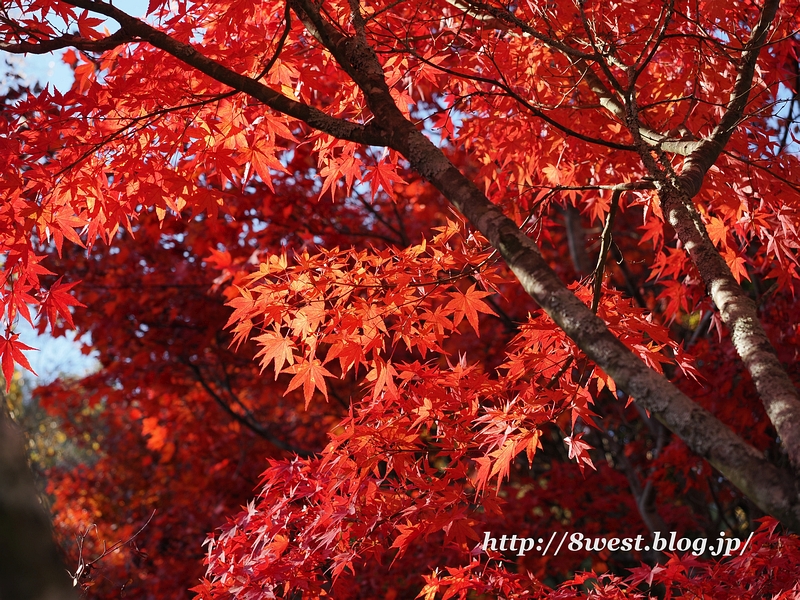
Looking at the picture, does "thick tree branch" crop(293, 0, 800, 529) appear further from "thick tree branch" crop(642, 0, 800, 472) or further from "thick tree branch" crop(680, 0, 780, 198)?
"thick tree branch" crop(680, 0, 780, 198)

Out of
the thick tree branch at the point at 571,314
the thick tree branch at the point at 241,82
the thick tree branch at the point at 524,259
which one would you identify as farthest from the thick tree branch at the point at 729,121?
the thick tree branch at the point at 241,82

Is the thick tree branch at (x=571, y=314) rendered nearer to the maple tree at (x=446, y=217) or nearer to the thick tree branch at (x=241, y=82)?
the maple tree at (x=446, y=217)

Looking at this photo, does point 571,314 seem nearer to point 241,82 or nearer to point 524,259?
point 524,259

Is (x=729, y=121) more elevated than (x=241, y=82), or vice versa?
(x=241, y=82)

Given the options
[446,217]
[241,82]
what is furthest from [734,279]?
[241,82]

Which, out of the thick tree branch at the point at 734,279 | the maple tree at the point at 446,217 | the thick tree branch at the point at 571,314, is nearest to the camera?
the thick tree branch at the point at 571,314

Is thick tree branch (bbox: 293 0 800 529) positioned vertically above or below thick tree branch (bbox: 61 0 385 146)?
below

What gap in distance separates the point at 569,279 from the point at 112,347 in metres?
4.80

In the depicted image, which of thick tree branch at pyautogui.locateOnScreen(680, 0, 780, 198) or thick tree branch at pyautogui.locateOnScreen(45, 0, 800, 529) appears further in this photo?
thick tree branch at pyautogui.locateOnScreen(680, 0, 780, 198)

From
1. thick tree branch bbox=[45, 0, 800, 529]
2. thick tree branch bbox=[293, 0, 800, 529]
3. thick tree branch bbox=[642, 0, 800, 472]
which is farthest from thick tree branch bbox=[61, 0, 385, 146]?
thick tree branch bbox=[642, 0, 800, 472]

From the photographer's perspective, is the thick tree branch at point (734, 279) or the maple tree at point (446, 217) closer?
the thick tree branch at point (734, 279)

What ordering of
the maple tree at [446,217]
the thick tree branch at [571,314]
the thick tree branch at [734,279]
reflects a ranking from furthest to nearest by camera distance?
1. the maple tree at [446,217]
2. the thick tree branch at [734,279]
3. the thick tree branch at [571,314]

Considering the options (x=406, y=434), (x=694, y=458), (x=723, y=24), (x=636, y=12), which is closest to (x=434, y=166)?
(x=406, y=434)

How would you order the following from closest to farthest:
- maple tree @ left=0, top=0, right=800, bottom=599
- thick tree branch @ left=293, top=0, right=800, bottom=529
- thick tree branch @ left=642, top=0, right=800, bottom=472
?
thick tree branch @ left=293, top=0, right=800, bottom=529, thick tree branch @ left=642, top=0, right=800, bottom=472, maple tree @ left=0, top=0, right=800, bottom=599
